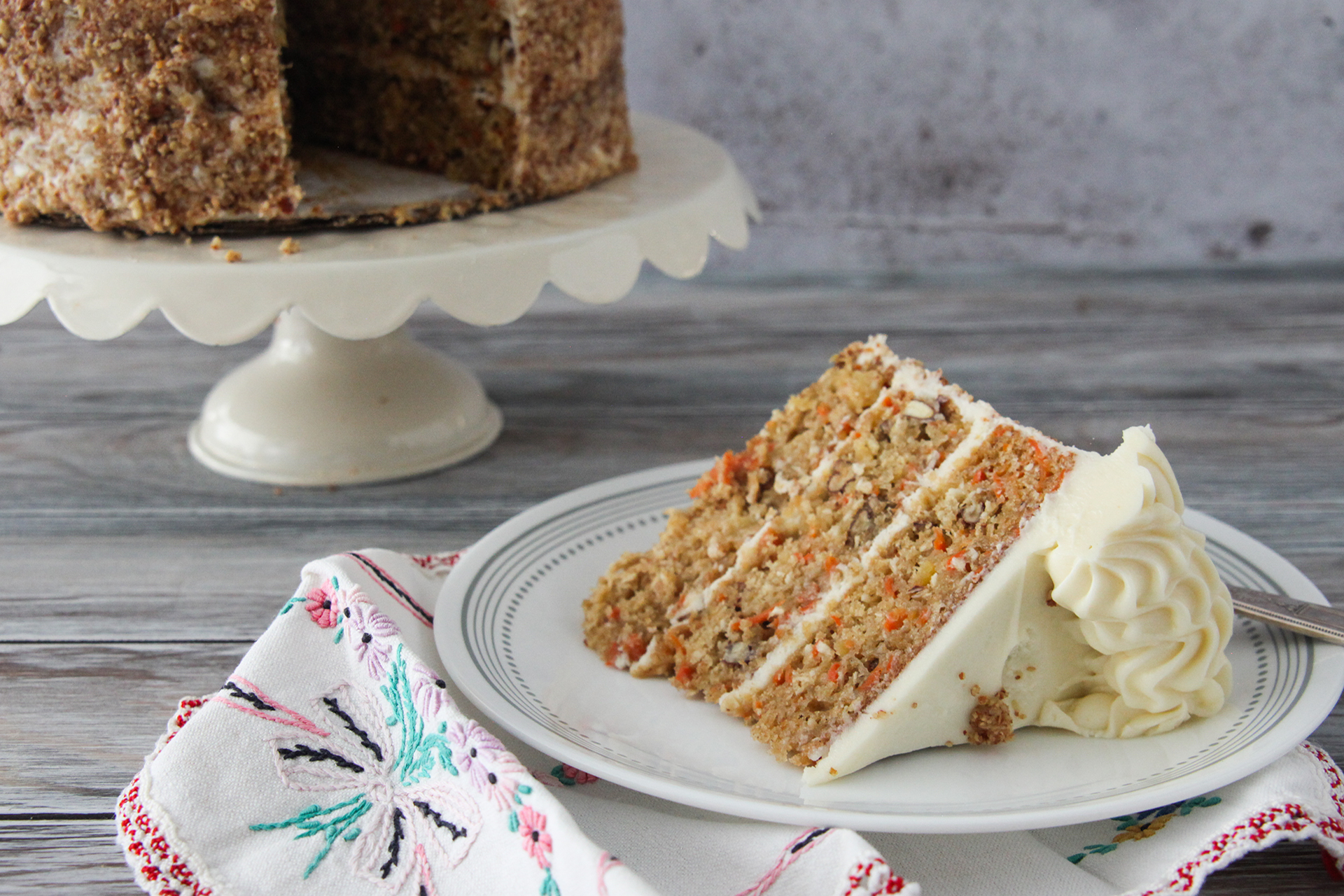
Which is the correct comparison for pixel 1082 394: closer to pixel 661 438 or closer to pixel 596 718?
pixel 661 438

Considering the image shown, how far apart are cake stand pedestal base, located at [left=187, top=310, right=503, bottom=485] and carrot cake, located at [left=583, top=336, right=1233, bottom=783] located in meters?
0.71

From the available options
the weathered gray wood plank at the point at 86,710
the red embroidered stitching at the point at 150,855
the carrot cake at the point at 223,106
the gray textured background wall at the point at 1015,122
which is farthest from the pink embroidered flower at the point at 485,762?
the gray textured background wall at the point at 1015,122

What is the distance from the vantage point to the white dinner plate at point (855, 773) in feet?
3.21

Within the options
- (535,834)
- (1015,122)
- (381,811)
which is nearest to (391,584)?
(381,811)

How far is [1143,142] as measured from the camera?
2883 millimetres

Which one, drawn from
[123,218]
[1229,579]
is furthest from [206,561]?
[1229,579]

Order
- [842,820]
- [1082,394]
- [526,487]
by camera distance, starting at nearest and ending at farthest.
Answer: [842,820] → [526,487] → [1082,394]

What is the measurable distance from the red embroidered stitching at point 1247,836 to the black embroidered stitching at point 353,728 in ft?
2.10

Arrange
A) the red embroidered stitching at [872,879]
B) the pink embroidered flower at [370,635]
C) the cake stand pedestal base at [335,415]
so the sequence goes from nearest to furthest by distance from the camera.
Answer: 1. the red embroidered stitching at [872,879]
2. the pink embroidered flower at [370,635]
3. the cake stand pedestal base at [335,415]

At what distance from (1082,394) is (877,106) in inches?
38.6

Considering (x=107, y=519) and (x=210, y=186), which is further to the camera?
(x=107, y=519)

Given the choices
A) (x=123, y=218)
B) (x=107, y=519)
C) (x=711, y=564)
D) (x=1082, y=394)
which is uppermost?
(x=123, y=218)

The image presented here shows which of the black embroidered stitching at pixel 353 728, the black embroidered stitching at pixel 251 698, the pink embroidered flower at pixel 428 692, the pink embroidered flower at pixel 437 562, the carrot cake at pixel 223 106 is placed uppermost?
the carrot cake at pixel 223 106

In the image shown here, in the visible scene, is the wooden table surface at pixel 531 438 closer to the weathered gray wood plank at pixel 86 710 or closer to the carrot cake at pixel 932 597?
the weathered gray wood plank at pixel 86 710
